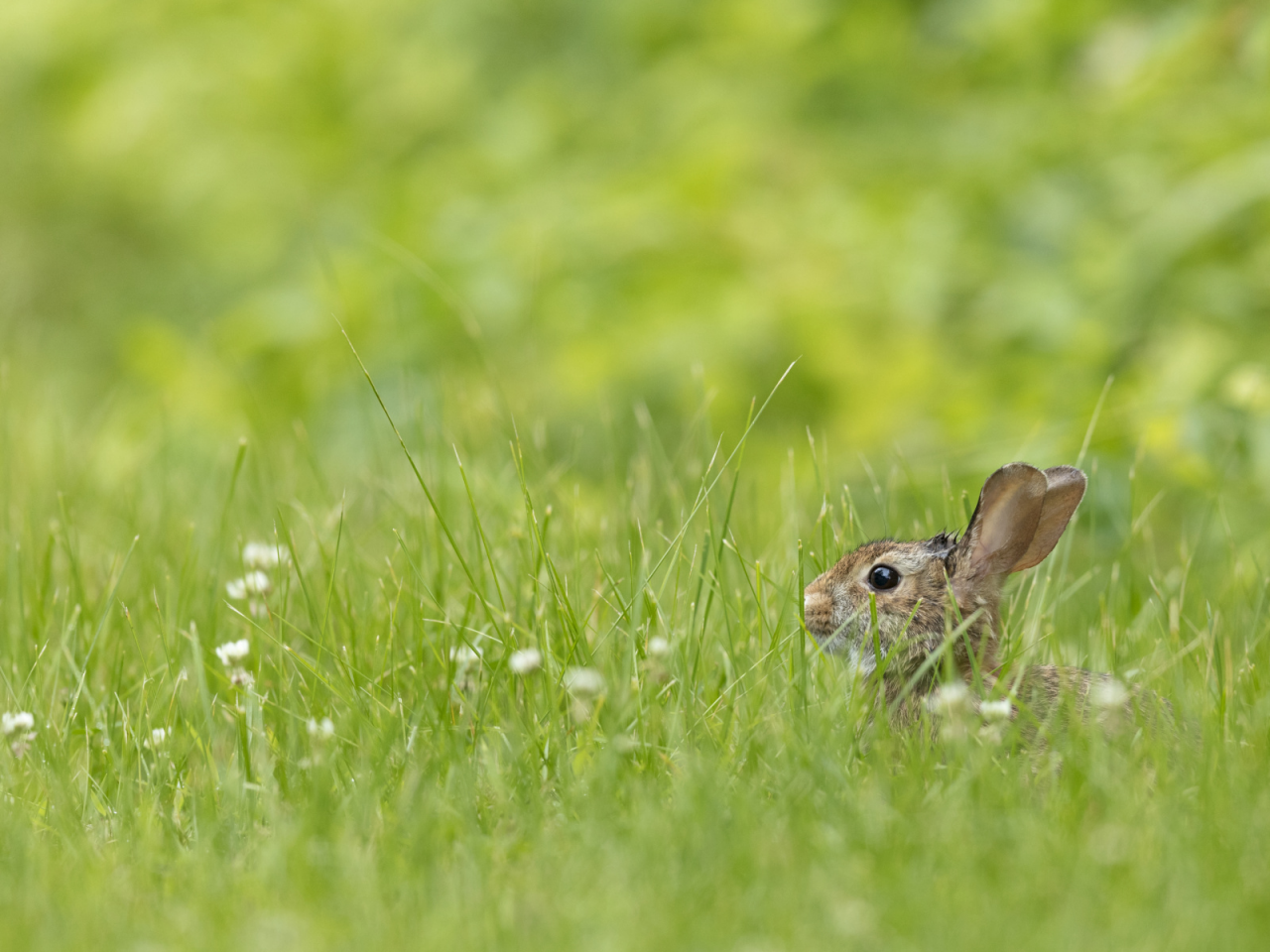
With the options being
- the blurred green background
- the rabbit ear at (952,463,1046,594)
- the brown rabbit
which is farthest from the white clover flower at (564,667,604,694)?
the blurred green background

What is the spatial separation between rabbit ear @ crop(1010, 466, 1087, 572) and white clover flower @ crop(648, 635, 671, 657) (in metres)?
0.83

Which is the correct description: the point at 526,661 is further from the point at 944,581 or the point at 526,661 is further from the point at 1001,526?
the point at 1001,526

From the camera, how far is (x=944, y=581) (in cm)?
341

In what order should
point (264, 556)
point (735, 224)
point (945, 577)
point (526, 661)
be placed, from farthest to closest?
point (735, 224) → point (264, 556) → point (945, 577) → point (526, 661)

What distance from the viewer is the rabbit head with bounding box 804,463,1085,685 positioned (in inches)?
132

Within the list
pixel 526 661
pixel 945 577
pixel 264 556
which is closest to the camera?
pixel 526 661

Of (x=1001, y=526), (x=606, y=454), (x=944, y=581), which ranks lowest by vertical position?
(x=606, y=454)

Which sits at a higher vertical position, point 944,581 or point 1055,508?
point 1055,508

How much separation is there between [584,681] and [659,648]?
24 centimetres

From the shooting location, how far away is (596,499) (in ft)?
17.3

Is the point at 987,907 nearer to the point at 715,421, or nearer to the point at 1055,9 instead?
the point at 715,421

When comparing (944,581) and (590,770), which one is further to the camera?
A: (944,581)

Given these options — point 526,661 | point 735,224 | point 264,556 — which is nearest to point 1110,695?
point 526,661

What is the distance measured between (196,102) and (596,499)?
A: 17.8ft
